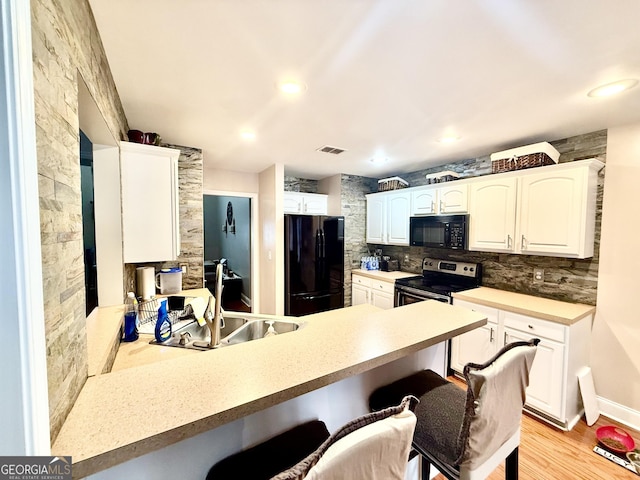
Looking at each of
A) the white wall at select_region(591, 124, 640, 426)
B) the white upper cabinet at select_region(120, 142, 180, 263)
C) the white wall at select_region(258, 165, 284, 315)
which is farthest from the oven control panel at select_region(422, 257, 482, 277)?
the white upper cabinet at select_region(120, 142, 180, 263)

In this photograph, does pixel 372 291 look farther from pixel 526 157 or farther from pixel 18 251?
pixel 18 251

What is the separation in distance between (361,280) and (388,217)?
1.05 m

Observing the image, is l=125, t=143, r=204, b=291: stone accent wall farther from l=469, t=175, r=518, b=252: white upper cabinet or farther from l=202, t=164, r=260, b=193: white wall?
l=469, t=175, r=518, b=252: white upper cabinet

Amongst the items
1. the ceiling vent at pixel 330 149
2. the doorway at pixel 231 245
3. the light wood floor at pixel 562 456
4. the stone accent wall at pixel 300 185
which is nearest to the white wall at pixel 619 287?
the light wood floor at pixel 562 456

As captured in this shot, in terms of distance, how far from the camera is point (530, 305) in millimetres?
2359

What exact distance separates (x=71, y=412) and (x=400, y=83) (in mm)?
2025

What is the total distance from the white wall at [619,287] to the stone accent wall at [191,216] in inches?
153

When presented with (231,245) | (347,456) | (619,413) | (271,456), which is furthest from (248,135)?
(619,413)

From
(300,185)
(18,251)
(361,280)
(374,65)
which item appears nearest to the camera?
(18,251)

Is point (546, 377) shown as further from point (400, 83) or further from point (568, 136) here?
point (400, 83)

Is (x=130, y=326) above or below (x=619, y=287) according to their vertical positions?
below

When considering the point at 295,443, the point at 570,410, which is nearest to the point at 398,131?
the point at 295,443

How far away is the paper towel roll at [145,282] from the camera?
2352 mm

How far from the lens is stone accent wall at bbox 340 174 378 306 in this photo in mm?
4254
